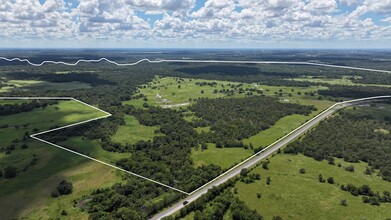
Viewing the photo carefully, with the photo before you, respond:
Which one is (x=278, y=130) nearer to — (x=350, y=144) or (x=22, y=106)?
(x=350, y=144)

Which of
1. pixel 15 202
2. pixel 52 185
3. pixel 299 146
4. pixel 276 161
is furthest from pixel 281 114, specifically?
pixel 15 202

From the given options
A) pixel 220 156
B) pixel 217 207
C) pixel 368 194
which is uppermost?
pixel 217 207

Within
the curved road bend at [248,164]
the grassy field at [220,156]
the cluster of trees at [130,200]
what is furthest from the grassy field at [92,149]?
the curved road bend at [248,164]

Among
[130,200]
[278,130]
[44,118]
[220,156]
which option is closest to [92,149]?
[130,200]

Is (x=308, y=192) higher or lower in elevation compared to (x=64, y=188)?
lower

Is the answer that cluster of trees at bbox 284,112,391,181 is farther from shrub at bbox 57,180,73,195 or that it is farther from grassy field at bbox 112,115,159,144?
shrub at bbox 57,180,73,195

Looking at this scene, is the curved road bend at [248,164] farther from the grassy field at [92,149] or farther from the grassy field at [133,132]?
the grassy field at [133,132]
